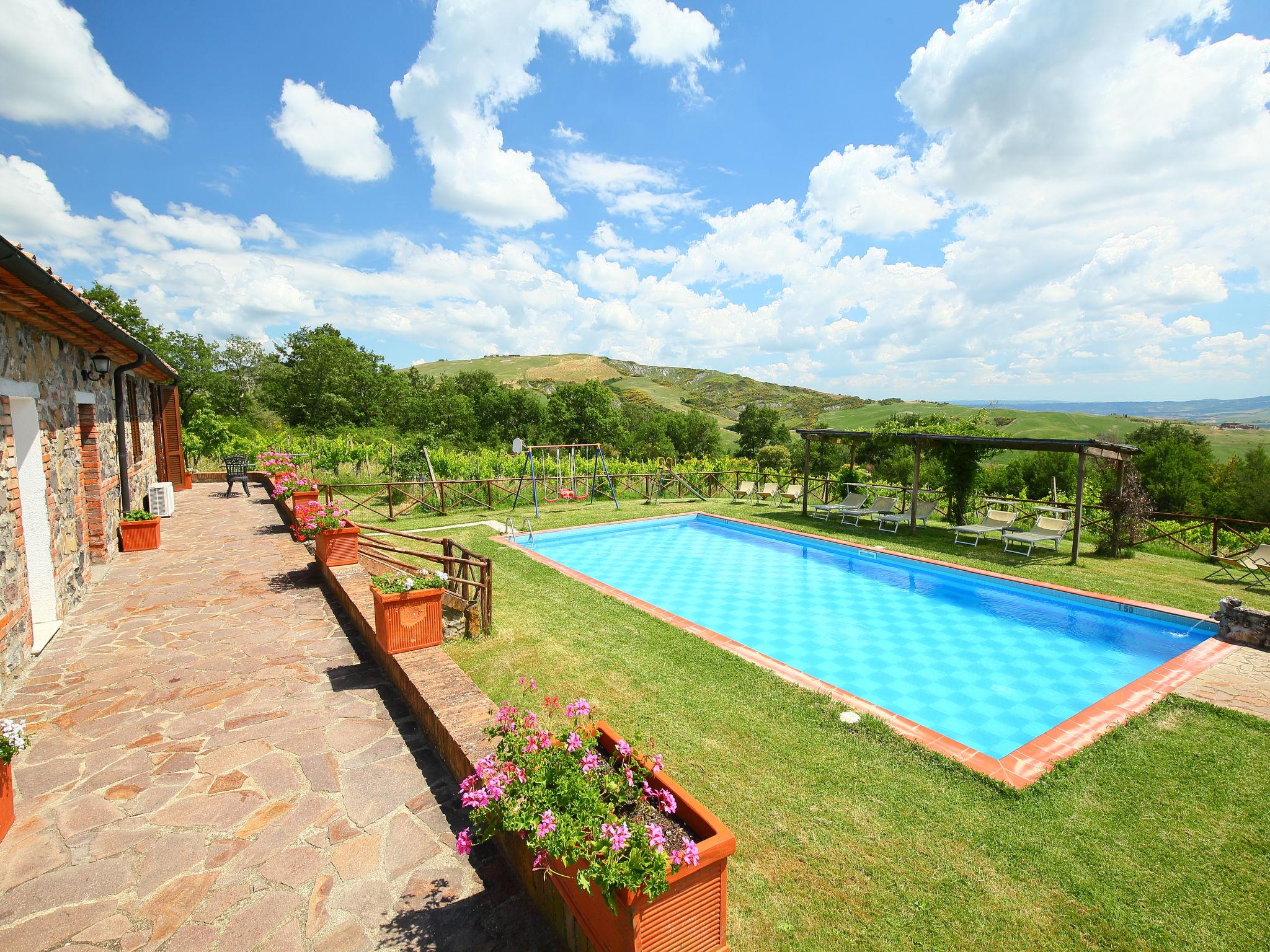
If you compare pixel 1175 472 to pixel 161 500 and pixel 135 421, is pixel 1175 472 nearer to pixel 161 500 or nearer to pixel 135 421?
pixel 161 500

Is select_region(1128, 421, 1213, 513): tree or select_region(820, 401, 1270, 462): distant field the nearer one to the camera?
select_region(1128, 421, 1213, 513): tree

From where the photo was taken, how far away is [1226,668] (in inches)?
219

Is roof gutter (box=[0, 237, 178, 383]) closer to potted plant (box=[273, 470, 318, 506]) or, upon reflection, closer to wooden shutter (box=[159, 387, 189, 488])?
potted plant (box=[273, 470, 318, 506])

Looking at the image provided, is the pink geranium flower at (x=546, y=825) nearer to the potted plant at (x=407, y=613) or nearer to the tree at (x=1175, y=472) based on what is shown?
the potted plant at (x=407, y=613)

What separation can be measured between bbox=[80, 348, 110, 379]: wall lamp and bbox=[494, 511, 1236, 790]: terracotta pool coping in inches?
291

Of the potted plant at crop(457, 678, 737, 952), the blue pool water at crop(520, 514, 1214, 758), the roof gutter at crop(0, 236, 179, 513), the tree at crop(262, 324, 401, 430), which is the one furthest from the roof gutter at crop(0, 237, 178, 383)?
the tree at crop(262, 324, 401, 430)

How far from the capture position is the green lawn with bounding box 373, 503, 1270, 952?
2.60 metres

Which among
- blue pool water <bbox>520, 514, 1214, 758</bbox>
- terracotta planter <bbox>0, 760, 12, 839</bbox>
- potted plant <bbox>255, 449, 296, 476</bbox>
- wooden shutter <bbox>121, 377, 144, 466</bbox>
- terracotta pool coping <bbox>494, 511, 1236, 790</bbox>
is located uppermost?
wooden shutter <bbox>121, 377, 144, 466</bbox>

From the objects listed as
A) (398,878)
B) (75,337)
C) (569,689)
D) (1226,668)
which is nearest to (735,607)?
(569,689)

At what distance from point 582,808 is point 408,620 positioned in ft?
10.3

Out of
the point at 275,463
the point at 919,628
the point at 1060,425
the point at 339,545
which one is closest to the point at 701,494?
the point at 919,628

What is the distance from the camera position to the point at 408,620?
15.7 ft

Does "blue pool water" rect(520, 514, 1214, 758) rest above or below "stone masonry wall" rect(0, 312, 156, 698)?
below

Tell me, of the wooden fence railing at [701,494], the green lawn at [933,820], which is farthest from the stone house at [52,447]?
the green lawn at [933,820]
